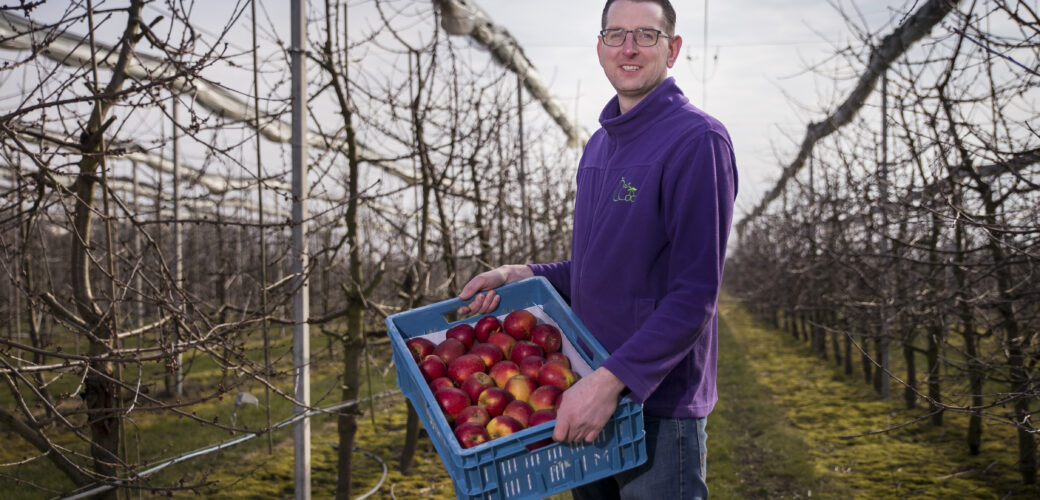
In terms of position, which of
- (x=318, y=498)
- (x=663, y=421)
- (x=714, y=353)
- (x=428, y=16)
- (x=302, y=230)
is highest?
(x=428, y=16)

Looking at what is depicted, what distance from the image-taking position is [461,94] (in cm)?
548

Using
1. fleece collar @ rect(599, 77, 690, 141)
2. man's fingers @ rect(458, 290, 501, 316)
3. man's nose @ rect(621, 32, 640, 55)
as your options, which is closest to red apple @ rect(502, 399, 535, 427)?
man's fingers @ rect(458, 290, 501, 316)

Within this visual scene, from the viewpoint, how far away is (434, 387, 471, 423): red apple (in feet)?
5.43

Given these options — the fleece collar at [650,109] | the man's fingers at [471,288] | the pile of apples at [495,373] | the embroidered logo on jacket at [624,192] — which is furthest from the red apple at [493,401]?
the fleece collar at [650,109]

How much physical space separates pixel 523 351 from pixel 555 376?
0.16 metres

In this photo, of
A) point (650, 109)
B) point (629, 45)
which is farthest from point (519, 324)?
point (629, 45)

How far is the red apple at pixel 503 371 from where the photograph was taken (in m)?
1.79

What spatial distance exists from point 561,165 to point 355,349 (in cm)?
550

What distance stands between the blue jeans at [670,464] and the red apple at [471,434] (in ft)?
1.38

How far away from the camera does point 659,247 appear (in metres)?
1.72

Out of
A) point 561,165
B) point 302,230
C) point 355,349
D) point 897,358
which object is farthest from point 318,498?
point 897,358

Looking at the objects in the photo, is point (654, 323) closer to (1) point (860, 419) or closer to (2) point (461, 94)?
(2) point (461, 94)

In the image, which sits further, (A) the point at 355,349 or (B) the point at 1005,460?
(B) the point at 1005,460

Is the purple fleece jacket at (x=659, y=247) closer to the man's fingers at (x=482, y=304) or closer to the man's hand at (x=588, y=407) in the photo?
the man's hand at (x=588, y=407)
